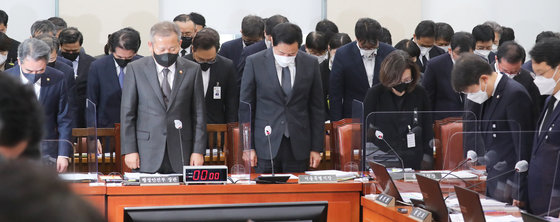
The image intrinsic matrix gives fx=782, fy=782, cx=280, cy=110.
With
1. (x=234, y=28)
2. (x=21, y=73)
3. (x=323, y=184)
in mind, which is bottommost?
(x=323, y=184)

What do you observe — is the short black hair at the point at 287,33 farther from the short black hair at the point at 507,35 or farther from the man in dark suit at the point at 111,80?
the short black hair at the point at 507,35

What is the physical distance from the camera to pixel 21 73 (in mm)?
4512

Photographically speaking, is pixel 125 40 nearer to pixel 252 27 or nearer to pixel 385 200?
pixel 252 27

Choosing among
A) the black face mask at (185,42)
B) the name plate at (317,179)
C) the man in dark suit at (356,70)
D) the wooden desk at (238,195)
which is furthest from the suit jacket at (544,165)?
the black face mask at (185,42)

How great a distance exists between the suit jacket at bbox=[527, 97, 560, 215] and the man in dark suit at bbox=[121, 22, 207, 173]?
5.96ft

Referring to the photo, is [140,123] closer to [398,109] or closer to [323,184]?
[323,184]

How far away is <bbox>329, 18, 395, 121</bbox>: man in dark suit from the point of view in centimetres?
590

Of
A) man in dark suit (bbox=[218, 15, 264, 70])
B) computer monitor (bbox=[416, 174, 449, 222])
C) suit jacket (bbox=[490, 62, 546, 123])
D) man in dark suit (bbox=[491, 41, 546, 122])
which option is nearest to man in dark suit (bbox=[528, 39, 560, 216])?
computer monitor (bbox=[416, 174, 449, 222])

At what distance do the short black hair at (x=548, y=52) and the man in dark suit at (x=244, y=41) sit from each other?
3712 millimetres

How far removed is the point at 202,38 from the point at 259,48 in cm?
114

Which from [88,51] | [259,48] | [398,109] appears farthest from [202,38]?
[88,51]

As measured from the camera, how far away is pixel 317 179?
432 cm

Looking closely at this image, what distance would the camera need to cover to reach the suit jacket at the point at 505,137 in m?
3.63

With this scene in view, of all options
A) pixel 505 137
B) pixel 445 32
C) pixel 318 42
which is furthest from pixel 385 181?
pixel 445 32
